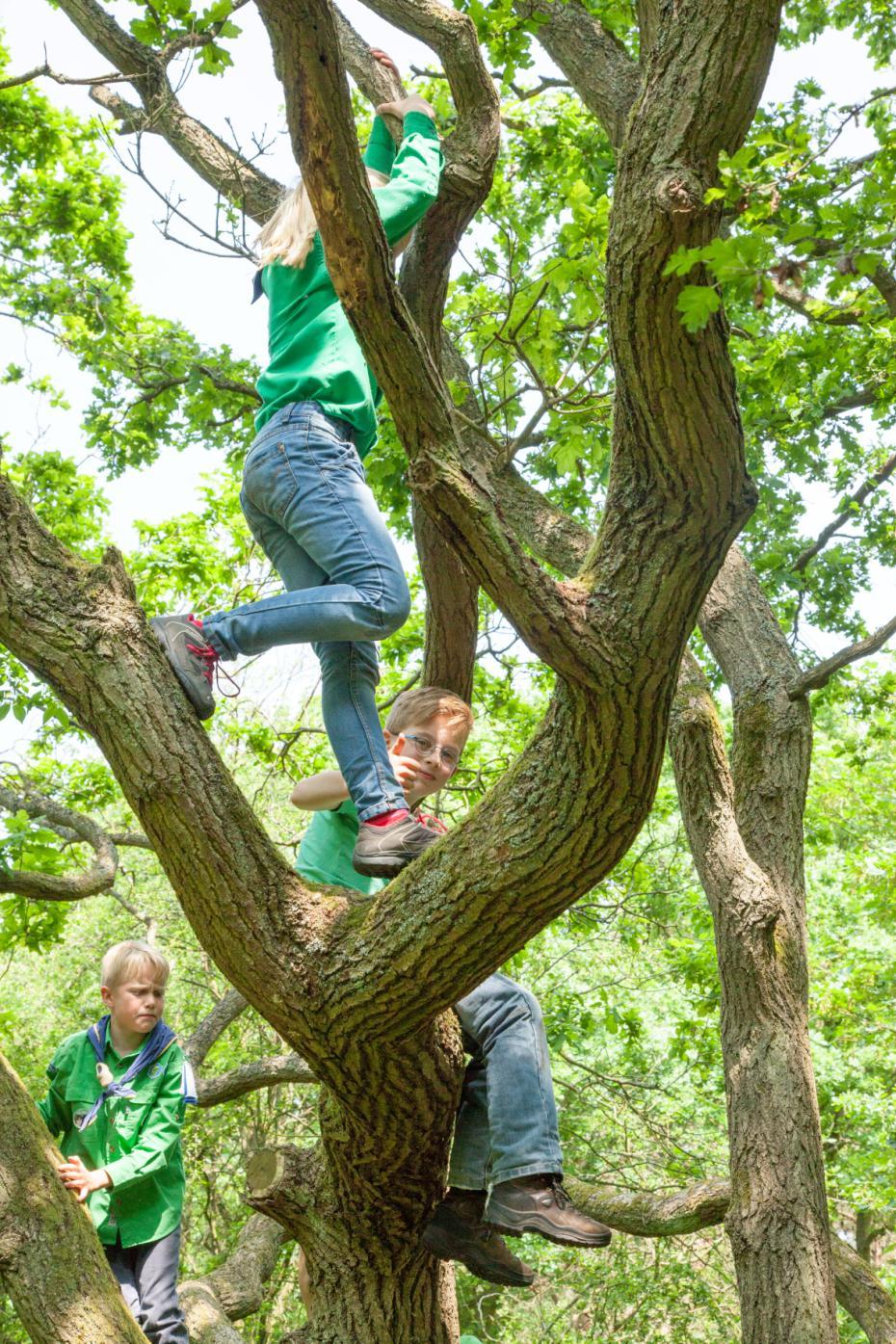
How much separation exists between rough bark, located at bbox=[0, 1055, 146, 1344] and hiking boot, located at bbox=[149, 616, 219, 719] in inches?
40.2

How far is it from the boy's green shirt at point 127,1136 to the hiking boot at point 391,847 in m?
1.05

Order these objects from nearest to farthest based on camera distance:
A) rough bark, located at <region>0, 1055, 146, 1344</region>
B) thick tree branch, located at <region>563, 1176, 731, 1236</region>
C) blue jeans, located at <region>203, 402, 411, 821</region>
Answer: rough bark, located at <region>0, 1055, 146, 1344</region>, blue jeans, located at <region>203, 402, 411, 821</region>, thick tree branch, located at <region>563, 1176, 731, 1236</region>

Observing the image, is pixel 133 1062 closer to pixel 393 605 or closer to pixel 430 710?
pixel 430 710

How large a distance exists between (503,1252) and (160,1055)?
1103 millimetres

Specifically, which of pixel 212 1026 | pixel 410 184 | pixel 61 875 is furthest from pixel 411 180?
pixel 212 1026

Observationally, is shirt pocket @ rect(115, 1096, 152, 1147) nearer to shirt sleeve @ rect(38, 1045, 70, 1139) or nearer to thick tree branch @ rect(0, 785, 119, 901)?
shirt sleeve @ rect(38, 1045, 70, 1139)

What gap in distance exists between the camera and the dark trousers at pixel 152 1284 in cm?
325

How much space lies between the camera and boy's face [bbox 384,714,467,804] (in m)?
3.30

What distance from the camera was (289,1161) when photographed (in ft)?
10.8

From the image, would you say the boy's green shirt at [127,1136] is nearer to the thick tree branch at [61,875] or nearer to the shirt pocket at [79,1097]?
the shirt pocket at [79,1097]

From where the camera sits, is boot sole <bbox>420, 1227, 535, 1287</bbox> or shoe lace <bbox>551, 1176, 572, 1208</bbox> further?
boot sole <bbox>420, 1227, 535, 1287</bbox>

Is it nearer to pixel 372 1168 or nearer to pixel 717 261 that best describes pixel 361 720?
→ pixel 372 1168

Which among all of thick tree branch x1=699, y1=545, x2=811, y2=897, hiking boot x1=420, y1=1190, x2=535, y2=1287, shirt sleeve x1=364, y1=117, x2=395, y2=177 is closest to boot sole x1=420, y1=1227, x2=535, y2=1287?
hiking boot x1=420, y1=1190, x2=535, y2=1287

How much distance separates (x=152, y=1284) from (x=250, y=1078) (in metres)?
3.60
